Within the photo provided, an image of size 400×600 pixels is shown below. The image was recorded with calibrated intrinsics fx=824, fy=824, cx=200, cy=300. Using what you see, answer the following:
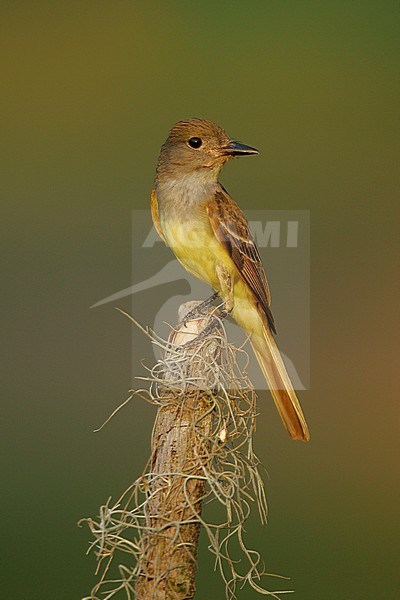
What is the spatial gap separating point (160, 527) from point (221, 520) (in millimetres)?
684

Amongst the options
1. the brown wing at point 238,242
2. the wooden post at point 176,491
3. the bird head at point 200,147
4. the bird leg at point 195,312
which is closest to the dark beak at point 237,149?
the bird head at point 200,147

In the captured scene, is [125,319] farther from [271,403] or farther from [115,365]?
[271,403]

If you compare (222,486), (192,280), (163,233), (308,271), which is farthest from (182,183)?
(222,486)

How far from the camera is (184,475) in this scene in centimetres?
131

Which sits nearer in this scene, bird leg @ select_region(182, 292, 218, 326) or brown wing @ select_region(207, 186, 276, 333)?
bird leg @ select_region(182, 292, 218, 326)

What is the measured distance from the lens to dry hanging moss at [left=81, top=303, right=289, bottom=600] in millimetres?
1303

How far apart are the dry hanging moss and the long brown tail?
0.21m

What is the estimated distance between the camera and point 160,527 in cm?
131

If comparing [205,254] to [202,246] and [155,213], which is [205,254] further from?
[155,213]

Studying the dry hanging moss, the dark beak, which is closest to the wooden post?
the dry hanging moss

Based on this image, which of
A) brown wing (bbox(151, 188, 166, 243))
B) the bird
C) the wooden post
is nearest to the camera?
the wooden post

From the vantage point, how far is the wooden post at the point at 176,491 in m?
1.30

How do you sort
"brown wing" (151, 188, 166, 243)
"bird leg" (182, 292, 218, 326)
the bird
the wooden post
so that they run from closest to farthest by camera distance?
the wooden post → "bird leg" (182, 292, 218, 326) → the bird → "brown wing" (151, 188, 166, 243)

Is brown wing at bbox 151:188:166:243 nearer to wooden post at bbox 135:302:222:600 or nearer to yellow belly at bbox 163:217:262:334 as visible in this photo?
yellow belly at bbox 163:217:262:334
